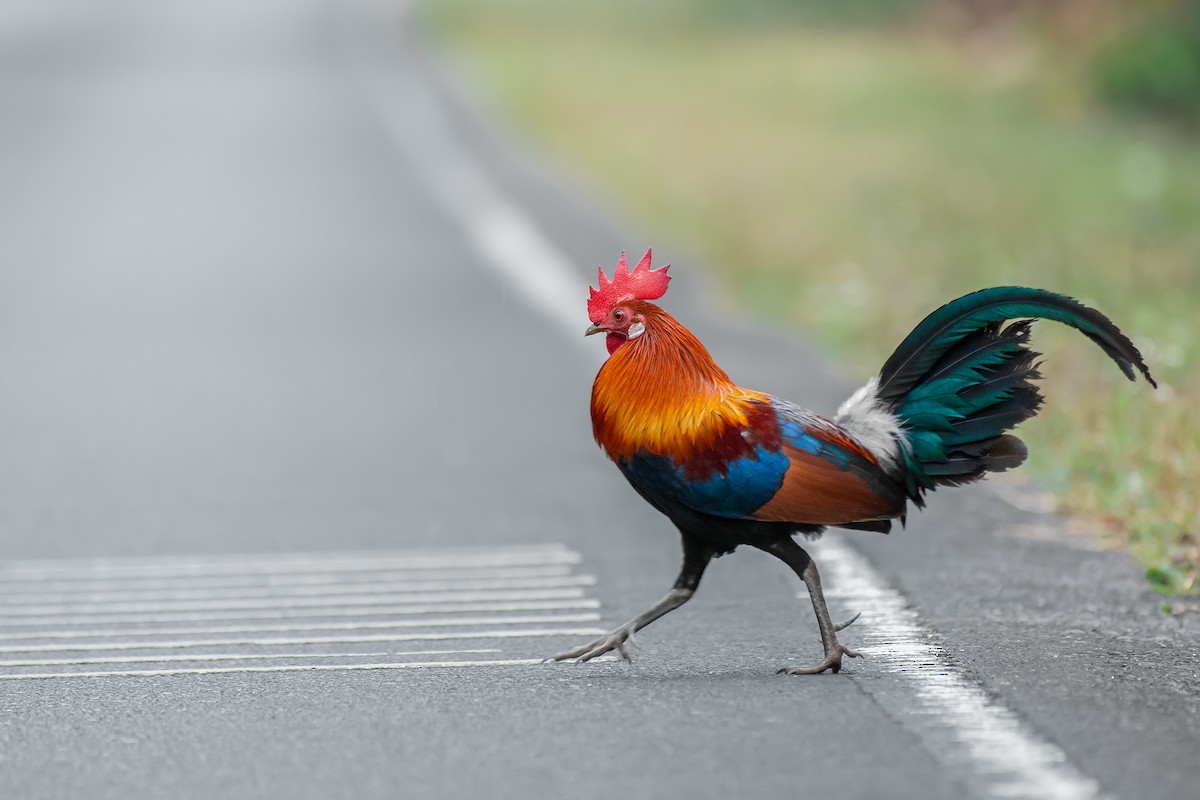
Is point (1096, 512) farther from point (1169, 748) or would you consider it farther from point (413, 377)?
point (413, 377)

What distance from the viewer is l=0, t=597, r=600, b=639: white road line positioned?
653 centimetres

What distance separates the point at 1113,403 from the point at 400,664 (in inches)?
170

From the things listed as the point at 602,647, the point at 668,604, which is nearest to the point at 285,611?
the point at 602,647

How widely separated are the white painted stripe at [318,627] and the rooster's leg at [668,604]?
743mm

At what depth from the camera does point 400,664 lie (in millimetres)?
5750

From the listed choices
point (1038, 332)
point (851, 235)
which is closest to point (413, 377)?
point (1038, 332)

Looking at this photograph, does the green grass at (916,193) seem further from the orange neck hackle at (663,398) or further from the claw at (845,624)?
the orange neck hackle at (663,398)

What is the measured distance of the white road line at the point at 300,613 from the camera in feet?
21.4

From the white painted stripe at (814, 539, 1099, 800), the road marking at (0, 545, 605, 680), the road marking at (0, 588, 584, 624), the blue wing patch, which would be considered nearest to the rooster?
the blue wing patch

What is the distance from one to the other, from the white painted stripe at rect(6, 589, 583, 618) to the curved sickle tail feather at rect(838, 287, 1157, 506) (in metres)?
1.54

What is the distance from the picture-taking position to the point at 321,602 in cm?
673

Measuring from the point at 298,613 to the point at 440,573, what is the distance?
705mm

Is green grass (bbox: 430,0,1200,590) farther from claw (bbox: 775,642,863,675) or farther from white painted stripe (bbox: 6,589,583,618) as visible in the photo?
white painted stripe (bbox: 6,589,583,618)

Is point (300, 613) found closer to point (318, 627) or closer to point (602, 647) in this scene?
point (318, 627)
